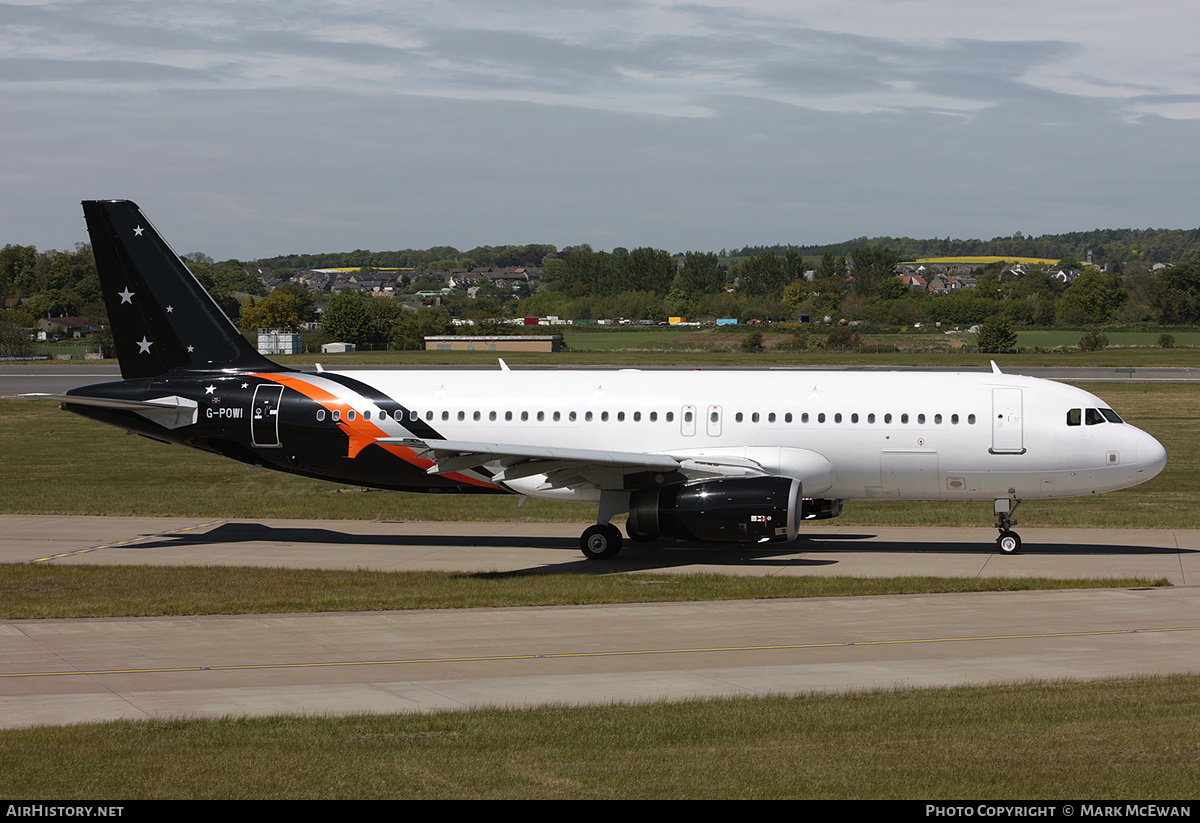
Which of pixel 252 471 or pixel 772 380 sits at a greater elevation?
pixel 772 380

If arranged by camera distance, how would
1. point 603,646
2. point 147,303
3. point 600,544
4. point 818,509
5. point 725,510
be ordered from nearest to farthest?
1. point 603,646
2. point 725,510
3. point 600,544
4. point 818,509
5. point 147,303

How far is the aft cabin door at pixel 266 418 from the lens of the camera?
2761 cm

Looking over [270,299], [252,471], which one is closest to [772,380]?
[252,471]

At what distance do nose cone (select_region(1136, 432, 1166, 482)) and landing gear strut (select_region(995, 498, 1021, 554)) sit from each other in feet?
8.85

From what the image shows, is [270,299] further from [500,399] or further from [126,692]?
[126,692]

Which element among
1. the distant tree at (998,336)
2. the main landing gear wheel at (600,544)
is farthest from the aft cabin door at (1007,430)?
the distant tree at (998,336)

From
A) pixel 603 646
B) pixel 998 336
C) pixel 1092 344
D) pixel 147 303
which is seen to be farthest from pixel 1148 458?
pixel 1092 344

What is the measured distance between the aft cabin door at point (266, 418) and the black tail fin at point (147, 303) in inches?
42.6

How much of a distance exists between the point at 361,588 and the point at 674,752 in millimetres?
11946

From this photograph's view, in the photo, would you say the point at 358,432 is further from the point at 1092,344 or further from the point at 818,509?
the point at 1092,344

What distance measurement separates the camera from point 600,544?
85.6ft

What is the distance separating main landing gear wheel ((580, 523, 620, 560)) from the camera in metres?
26.1

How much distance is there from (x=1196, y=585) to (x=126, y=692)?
19.1 metres
